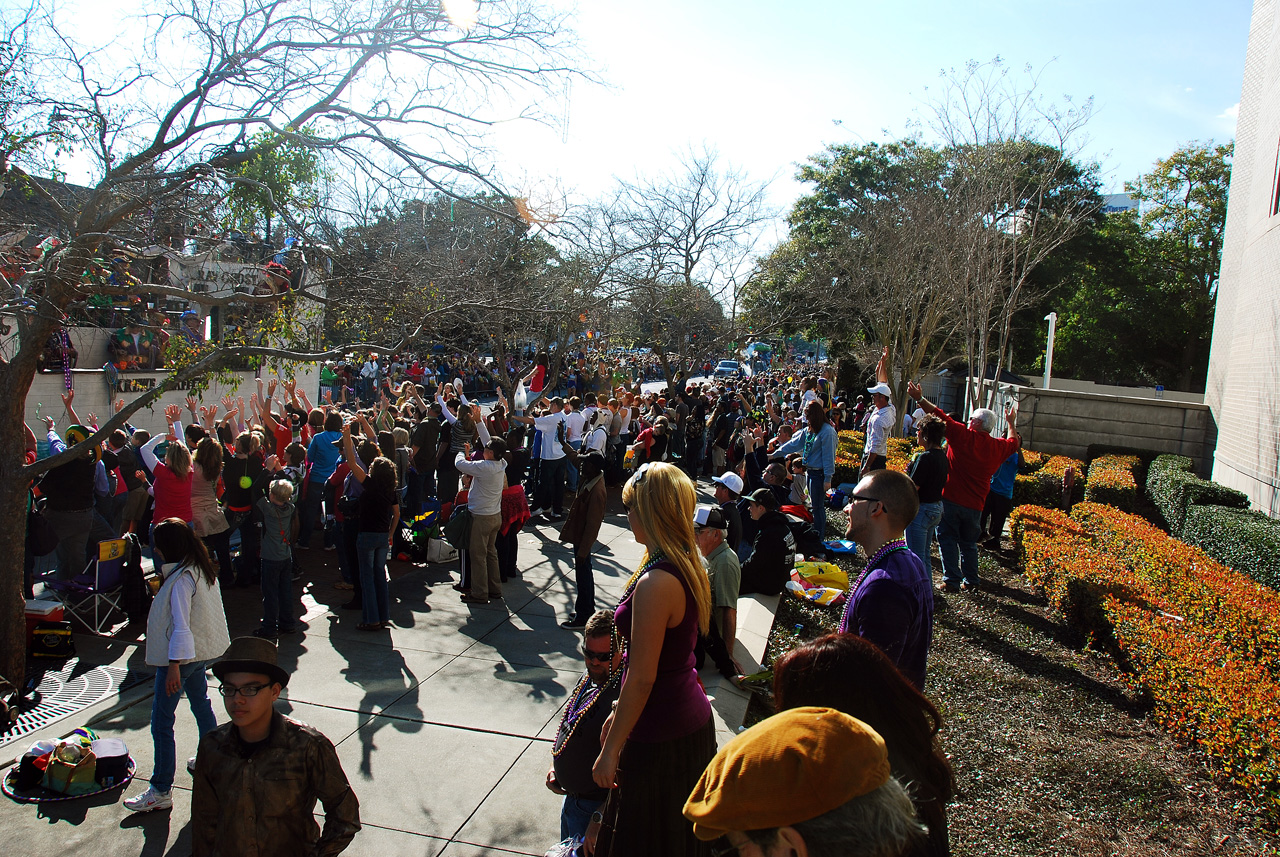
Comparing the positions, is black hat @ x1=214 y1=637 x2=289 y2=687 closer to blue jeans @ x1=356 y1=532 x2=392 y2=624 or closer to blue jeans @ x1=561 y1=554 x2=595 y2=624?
blue jeans @ x1=356 y1=532 x2=392 y2=624

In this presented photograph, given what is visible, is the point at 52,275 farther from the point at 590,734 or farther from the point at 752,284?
the point at 752,284

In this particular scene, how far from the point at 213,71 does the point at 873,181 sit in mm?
27904

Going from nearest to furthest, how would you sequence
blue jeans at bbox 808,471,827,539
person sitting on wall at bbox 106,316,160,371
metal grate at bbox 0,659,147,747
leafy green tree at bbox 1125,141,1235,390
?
metal grate at bbox 0,659,147,747 < blue jeans at bbox 808,471,827,539 < person sitting on wall at bbox 106,316,160,371 < leafy green tree at bbox 1125,141,1235,390

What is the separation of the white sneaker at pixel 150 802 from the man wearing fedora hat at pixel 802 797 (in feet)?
13.2

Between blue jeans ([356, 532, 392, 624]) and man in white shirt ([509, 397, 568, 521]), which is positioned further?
man in white shirt ([509, 397, 568, 521])

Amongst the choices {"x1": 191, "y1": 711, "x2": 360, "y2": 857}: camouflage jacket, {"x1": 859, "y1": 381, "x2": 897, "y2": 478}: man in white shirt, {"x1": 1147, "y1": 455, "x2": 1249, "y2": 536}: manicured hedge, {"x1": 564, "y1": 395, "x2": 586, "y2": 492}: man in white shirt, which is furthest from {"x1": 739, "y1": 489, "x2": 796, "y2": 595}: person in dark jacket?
{"x1": 1147, "y1": 455, "x2": 1249, "y2": 536}: manicured hedge

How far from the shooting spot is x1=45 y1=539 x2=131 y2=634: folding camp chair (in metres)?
6.62

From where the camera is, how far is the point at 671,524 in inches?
109

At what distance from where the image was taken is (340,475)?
8680mm

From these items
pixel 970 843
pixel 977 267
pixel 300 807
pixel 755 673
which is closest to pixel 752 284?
pixel 977 267

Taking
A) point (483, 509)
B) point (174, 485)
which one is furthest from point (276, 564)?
point (483, 509)

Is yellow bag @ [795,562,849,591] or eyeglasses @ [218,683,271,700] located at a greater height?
eyeglasses @ [218,683,271,700]

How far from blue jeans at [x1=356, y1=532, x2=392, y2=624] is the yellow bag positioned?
4.20 metres

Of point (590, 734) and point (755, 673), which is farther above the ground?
point (590, 734)
